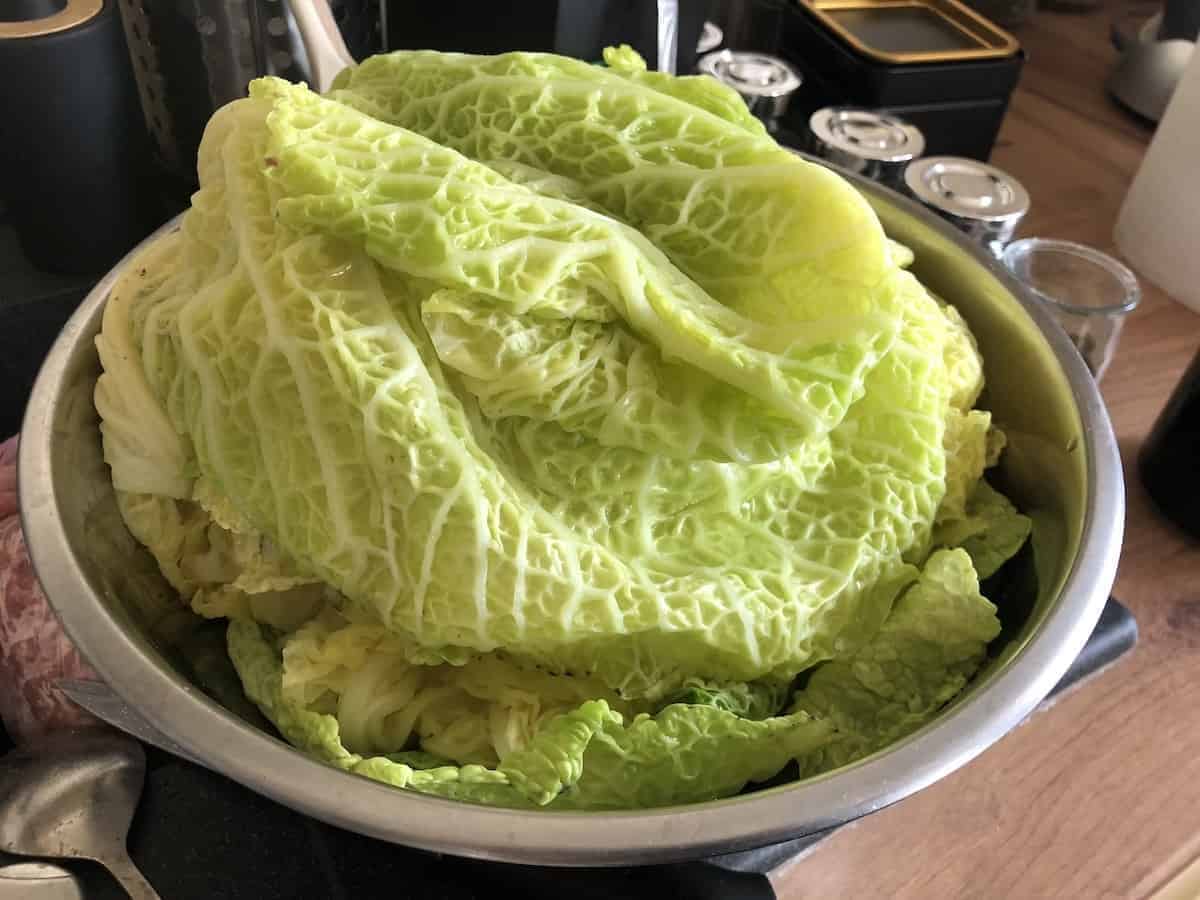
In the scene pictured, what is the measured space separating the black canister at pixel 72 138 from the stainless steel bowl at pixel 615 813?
281mm

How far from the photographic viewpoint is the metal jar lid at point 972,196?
1095 millimetres

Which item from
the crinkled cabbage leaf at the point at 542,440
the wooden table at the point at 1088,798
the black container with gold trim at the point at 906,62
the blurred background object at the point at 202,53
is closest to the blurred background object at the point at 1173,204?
the black container with gold trim at the point at 906,62

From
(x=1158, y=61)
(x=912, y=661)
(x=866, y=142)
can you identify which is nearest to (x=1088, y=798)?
(x=912, y=661)

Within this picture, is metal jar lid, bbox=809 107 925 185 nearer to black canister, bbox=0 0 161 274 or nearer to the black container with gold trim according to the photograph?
the black container with gold trim

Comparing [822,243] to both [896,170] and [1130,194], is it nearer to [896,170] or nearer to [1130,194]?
[896,170]

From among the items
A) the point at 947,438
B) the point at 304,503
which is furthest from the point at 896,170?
the point at 304,503

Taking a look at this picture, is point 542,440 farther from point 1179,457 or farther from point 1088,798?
point 1179,457

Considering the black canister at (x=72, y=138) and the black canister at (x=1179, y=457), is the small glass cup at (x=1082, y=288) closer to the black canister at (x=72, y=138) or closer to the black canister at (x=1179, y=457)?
the black canister at (x=1179, y=457)

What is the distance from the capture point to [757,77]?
130 centimetres

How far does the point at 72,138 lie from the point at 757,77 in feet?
2.69

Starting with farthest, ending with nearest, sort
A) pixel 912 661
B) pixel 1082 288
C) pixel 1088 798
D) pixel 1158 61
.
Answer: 1. pixel 1158 61
2. pixel 1082 288
3. pixel 1088 798
4. pixel 912 661

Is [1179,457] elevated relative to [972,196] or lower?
lower

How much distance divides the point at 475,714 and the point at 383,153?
0.34 metres

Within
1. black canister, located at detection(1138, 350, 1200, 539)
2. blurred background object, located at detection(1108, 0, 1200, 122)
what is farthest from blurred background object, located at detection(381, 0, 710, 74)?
blurred background object, located at detection(1108, 0, 1200, 122)
